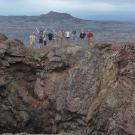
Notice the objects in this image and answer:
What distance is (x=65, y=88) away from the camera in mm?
82125

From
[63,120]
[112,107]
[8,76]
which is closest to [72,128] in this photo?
[63,120]

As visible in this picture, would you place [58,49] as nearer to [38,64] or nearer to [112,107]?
[38,64]

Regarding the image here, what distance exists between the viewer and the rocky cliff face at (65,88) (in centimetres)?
7906

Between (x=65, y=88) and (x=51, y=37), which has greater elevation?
(x=51, y=37)

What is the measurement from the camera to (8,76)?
83438mm

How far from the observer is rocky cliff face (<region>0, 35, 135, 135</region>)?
3113 inches

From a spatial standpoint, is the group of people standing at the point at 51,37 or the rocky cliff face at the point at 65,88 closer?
the rocky cliff face at the point at 65,88

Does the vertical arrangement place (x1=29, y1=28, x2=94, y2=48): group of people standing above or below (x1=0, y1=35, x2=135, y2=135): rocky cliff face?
above

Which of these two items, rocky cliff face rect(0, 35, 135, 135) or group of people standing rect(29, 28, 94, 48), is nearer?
rocky cliff face rect(0, 35, 135, 135)

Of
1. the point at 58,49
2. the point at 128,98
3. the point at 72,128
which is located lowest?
the point at 72,128

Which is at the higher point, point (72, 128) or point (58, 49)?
point (58, 49)

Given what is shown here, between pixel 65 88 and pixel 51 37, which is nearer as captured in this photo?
pixel 65 88

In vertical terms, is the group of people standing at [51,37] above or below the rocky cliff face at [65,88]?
above

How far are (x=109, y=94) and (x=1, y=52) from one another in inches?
634
